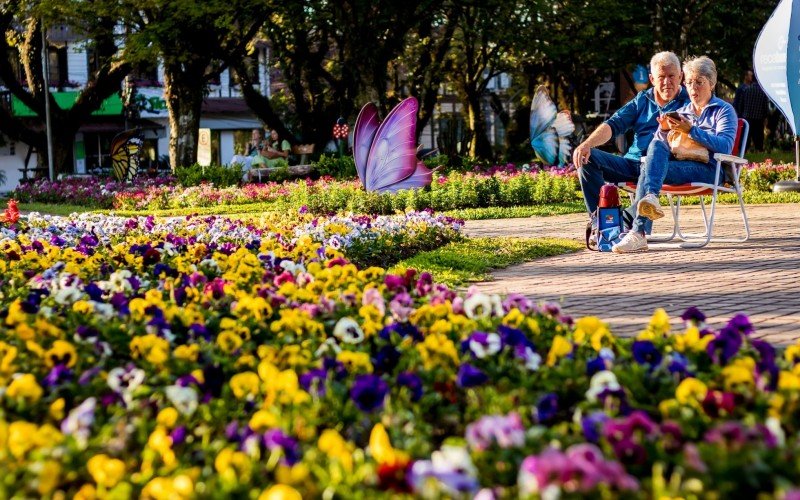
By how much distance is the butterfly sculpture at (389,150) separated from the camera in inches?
601

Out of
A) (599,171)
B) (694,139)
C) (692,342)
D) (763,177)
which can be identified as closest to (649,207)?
(694,139)

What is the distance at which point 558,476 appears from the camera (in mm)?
2781

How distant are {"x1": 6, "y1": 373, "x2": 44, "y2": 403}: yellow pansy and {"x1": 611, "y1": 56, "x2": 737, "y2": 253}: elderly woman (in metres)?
6.35

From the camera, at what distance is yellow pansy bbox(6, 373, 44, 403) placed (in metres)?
→ 3.88

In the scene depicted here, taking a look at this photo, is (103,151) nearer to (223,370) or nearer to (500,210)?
(500,210)

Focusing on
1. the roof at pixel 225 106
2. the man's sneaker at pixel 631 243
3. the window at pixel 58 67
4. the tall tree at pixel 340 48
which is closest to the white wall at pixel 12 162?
the window at pixel 58 67

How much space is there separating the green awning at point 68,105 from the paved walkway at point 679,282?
3924 centimetres

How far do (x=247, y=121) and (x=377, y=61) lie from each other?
2919 centimetres

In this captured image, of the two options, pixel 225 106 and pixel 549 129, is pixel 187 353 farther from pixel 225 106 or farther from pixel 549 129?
pixel 225 106

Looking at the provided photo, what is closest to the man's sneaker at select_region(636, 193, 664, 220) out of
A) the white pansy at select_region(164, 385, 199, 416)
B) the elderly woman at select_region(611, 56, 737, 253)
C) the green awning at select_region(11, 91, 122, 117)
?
the elderly woman at select_region(611, 56, 737, 253)

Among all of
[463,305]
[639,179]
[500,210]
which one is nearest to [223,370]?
[463,305]

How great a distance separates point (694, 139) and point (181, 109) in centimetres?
2272

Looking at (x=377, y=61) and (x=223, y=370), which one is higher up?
(x=377, y=61)

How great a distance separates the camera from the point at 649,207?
9.52 metres
